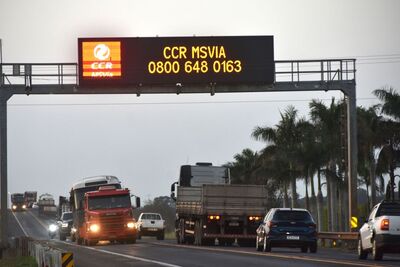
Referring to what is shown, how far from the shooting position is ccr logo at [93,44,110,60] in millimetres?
50281

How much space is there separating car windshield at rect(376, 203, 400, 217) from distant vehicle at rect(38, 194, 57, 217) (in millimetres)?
103960

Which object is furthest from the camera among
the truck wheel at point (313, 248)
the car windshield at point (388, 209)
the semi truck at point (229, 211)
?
the semi truck at point (229, 211)

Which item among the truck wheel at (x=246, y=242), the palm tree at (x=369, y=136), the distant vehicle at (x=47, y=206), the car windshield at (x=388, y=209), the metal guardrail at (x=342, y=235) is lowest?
the distant vehicle at (x=47, y=206)

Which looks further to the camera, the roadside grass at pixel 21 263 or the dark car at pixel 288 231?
the dark car at pixel 288 231

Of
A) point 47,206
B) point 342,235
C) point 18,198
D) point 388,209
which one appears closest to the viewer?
point 388,209

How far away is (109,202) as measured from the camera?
53562mm

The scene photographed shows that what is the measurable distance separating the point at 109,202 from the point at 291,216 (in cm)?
1720

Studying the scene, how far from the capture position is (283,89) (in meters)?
51.0

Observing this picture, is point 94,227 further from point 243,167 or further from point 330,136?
point 243,167

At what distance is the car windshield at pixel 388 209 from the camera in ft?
102

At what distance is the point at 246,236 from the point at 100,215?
910 cm

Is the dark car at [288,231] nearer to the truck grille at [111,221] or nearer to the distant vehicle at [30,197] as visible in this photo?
the truck grille at [111,221]

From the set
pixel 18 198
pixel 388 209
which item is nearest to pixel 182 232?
pixel 388 209

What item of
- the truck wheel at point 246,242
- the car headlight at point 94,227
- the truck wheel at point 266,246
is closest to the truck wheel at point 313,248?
the truck wheel at point 266,246
